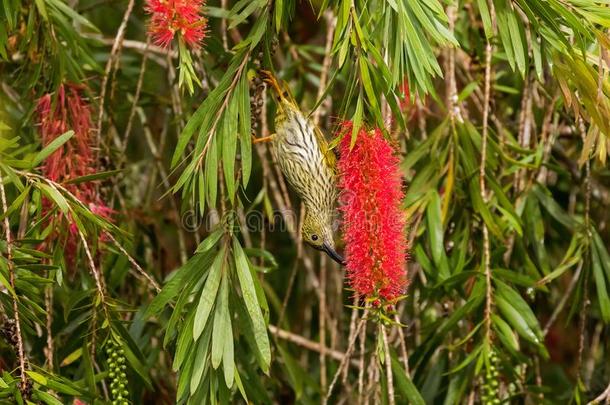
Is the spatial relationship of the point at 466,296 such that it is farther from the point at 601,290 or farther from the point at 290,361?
the point at 290,361

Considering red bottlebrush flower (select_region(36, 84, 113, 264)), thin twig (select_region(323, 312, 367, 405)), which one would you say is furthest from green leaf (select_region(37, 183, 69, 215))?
thin twig (select_region(323, 312, 367, 405))

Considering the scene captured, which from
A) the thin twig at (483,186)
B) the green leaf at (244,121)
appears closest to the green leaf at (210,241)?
the green leaf at (244,121)

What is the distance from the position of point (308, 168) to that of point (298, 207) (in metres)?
1.21

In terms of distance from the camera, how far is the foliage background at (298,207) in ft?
7.80

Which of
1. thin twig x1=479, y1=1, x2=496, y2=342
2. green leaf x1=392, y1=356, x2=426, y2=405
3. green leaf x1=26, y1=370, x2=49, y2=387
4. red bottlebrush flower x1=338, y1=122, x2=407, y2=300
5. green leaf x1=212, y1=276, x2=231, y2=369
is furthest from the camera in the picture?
thin twig x1=479, y1=1, x2=496, y2=342

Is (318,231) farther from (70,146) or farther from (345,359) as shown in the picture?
(70,146)

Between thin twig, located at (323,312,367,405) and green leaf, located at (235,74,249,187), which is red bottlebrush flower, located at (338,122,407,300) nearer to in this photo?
green leaf, located at (235,74,249,187)

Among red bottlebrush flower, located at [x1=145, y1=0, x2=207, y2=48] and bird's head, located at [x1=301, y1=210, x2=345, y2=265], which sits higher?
red bottlebrush flower, located at [x1=145, y1=0, x2=207, y2=48]

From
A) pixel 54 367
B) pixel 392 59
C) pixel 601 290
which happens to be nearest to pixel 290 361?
pixel 54 367

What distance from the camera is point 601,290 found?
3.04 metres

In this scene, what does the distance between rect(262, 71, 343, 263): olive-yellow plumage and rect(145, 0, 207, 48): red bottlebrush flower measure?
805mm

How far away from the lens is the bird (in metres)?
3.07

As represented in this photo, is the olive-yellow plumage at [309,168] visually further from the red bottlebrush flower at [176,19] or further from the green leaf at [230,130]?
the red bottlebrush flower at [176,19]

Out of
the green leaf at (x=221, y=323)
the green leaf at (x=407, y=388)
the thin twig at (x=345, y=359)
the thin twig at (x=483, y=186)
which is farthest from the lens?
the thin twig at (x=483, y=186)
